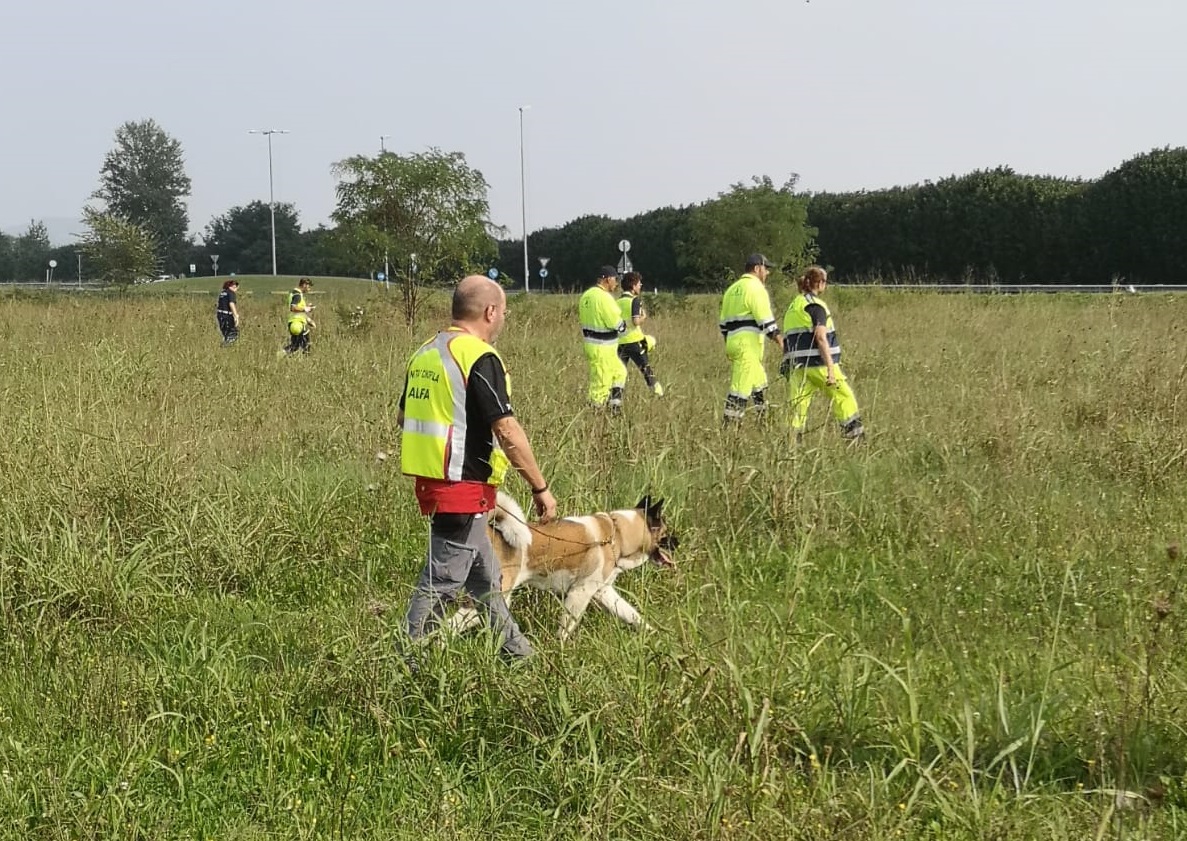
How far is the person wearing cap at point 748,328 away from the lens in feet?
28.9

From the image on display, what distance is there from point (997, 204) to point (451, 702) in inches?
1497

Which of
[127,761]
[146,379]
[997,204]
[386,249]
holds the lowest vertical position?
[127,761]

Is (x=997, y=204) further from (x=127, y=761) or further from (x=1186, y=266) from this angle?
(x=127, y=761)

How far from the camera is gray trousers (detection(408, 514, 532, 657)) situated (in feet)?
13.3

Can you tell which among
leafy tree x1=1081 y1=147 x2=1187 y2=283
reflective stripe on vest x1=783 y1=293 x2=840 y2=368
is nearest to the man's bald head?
reflective stripe on vest x1=783 y1=293 x2=840 y2=368

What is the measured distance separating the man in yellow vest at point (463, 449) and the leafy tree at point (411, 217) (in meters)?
14.8

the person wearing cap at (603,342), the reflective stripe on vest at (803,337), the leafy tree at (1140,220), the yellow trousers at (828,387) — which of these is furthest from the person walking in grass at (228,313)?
the leafy tree at (1140,220)

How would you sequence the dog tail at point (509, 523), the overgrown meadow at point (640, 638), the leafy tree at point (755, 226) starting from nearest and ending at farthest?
the overgrown meadow at point (640, 638)
the dog tail at point (509, 523)
the leafy tree at point (755, 226)

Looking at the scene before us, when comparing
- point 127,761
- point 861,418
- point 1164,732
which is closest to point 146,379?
point 861,418

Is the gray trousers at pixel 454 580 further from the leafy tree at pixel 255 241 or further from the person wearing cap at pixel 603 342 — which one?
the leafy tree at pixel 255 241

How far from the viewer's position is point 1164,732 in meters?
3.32

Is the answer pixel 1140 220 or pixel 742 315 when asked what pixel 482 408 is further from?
pixel 1140 220

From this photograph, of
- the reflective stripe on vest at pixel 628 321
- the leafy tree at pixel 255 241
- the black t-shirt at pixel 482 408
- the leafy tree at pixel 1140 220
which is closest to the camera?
the black t-shirt at pixel 482 408

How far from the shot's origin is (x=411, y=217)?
18.9 meters
